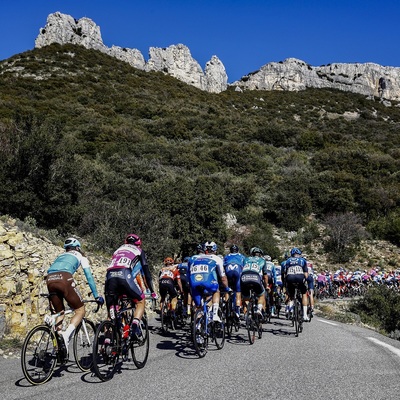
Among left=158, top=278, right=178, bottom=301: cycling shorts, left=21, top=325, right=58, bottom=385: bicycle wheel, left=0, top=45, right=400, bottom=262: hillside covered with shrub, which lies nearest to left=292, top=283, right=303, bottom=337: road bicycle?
left=158, top=278, right=178, bottom=301: cycling shorts

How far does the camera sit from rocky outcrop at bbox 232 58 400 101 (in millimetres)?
98875

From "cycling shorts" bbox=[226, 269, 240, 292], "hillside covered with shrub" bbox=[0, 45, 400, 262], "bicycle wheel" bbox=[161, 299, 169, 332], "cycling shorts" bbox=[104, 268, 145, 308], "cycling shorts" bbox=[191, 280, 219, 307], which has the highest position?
"hillside covered with shrub" bbox=[0, 45, 400, 262]

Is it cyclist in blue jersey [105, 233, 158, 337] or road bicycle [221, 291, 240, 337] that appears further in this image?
road bicycle [221, 291, 240, 337]

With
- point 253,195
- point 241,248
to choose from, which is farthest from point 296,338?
point 253,195

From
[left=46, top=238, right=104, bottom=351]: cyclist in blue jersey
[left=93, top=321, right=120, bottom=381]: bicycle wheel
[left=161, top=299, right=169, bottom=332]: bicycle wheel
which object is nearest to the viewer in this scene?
[left=93, top=321, right=120, bottom=381]: bicycle wheel

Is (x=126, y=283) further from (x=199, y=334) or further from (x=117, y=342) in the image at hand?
(x=199, y=334)

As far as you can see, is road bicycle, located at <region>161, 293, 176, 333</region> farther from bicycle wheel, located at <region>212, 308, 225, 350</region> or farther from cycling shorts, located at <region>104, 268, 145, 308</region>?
cycling shorts, located at <region>104, 268, 145, 308</region>

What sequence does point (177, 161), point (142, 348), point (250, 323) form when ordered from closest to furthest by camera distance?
point (142, 348) → point (250, 323) → point (177, 161)

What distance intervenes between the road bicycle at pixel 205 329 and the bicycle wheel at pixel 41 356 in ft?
7.56

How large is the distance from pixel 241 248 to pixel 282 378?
26.1 m

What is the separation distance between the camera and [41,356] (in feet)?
17.1

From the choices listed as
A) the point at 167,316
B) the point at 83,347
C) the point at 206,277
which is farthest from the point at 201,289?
the point at 167,316

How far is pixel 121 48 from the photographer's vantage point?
283 feet

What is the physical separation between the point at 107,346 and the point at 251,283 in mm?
4184
